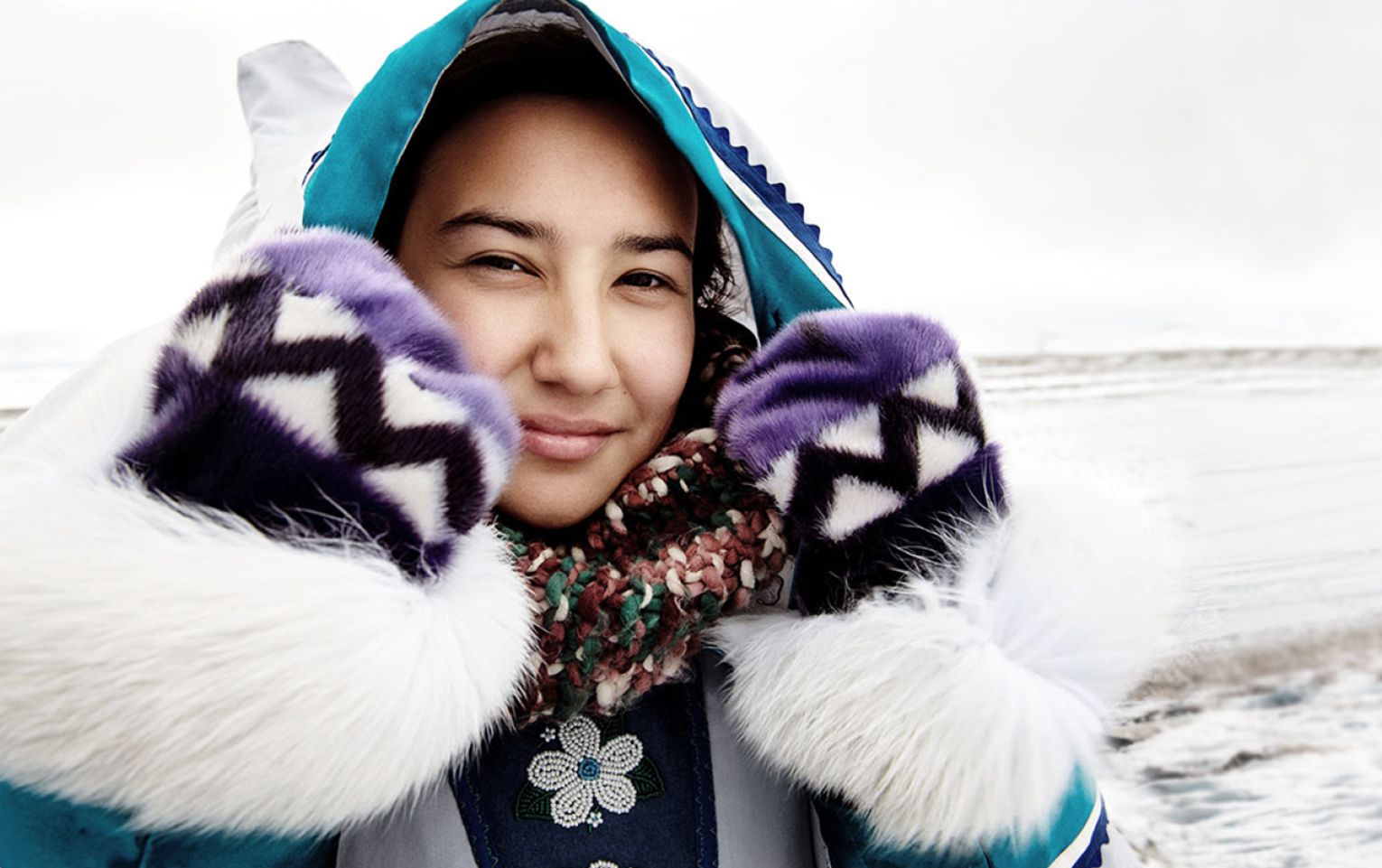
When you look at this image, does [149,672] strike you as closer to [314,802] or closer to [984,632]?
[314,802]

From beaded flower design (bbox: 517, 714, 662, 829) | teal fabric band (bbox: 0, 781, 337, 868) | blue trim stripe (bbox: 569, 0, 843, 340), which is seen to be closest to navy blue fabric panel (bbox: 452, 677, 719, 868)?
beaded flower design (bbox: 517, 714, 662, 829)

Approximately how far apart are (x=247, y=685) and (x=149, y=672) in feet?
0.13

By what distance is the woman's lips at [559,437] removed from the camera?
702 millimetres

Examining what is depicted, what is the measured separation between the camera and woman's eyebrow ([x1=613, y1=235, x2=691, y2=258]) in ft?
2.42

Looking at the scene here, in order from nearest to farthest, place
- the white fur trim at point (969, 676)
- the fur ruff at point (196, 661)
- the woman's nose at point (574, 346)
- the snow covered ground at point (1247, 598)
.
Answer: the fur ruff at point (196, 661) → the white fur trim at point (969, 676) → the woman's nose at point (574, 346) → the snow covered ground at point (1247, 598)

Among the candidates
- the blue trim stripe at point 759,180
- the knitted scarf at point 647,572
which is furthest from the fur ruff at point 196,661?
the blue trim stripe at point 759,180

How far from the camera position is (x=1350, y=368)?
4.05m

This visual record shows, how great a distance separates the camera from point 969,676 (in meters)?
0.57

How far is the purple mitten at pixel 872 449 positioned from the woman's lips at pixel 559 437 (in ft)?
0.38

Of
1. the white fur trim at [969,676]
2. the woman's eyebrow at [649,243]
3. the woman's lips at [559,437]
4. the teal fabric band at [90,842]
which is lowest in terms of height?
the teal fabric band at [90,842]

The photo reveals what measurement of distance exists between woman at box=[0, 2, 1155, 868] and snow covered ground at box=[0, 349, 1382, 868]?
115 millimetres

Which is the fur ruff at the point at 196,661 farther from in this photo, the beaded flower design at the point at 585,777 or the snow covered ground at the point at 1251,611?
the snow covered ground at the point at 1251,611

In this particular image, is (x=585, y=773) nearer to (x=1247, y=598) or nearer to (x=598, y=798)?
(x=598, y=798)

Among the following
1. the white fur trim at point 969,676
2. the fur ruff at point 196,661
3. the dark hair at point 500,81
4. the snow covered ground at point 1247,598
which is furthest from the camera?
the snow covered ground at point 1247,598
